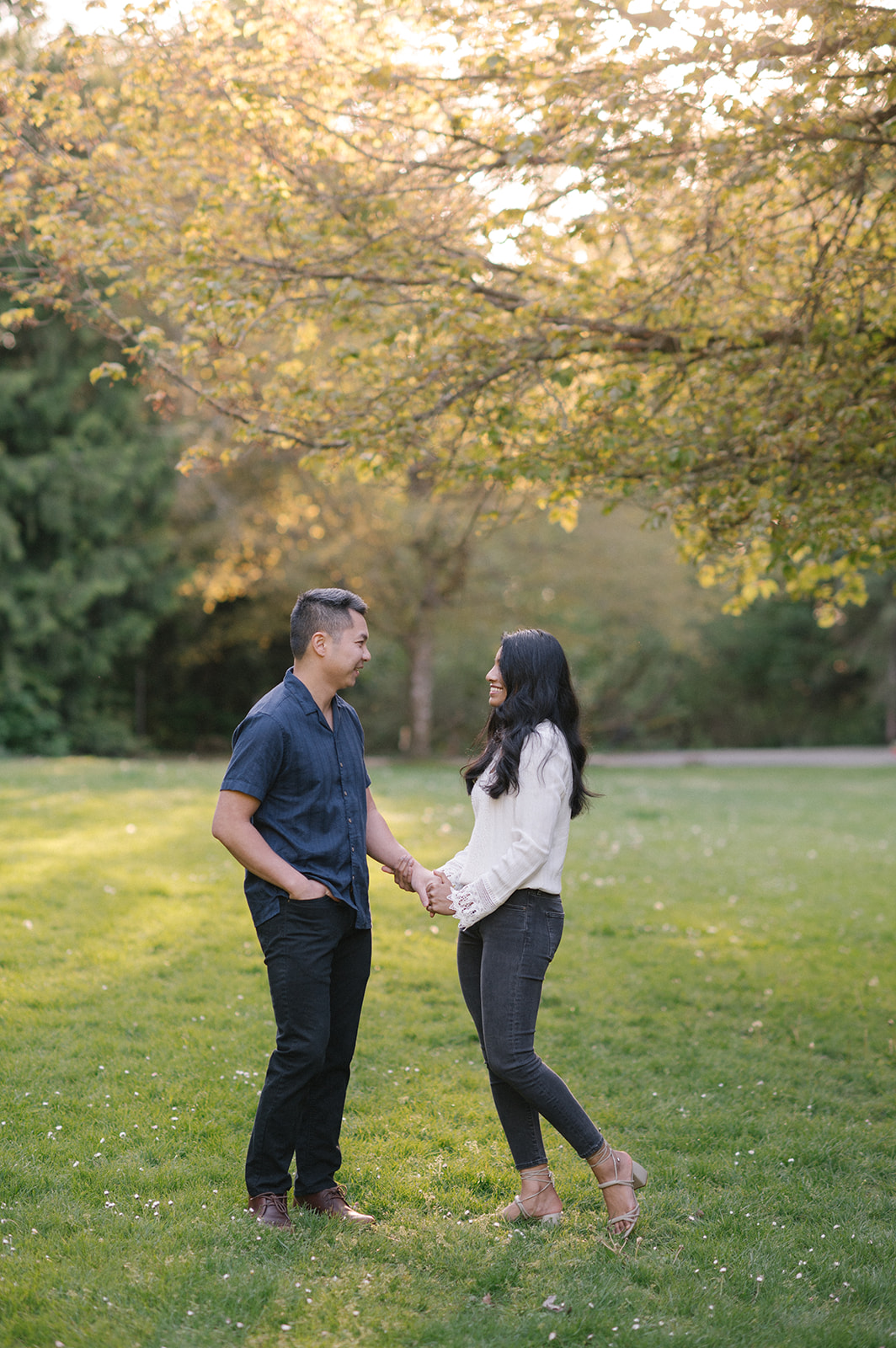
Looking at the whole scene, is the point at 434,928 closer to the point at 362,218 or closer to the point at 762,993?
the point at 762,993

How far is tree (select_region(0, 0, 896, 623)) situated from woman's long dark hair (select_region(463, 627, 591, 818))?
2.53 metres

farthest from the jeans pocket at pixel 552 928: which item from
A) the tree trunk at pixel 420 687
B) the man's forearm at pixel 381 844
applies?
the tree trunk at pixel 420 687

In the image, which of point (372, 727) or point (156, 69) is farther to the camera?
point (372, 727)

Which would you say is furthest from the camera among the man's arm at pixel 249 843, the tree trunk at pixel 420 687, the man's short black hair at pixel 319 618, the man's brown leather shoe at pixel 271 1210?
the tree trunk at pixel 420 687

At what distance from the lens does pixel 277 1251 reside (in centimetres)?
380

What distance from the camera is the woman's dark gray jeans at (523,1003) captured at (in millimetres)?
3891

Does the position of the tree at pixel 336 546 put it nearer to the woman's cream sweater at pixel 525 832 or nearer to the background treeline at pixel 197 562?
the background treeline at pixel 197 562

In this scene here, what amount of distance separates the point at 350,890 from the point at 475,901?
1.54 ft

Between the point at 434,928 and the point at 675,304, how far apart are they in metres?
4.99

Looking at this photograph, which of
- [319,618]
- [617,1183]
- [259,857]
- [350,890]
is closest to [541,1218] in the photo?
[617,1183]

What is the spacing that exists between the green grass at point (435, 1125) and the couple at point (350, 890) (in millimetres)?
274

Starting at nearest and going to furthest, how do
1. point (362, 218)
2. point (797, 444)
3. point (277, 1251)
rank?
1. point (277, 1251)
2. point (797, 444)
3. point (362, 218)

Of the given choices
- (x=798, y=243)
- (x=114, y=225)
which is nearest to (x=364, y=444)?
(x=114, y=225)

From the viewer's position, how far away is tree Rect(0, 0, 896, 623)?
6.21 metres
